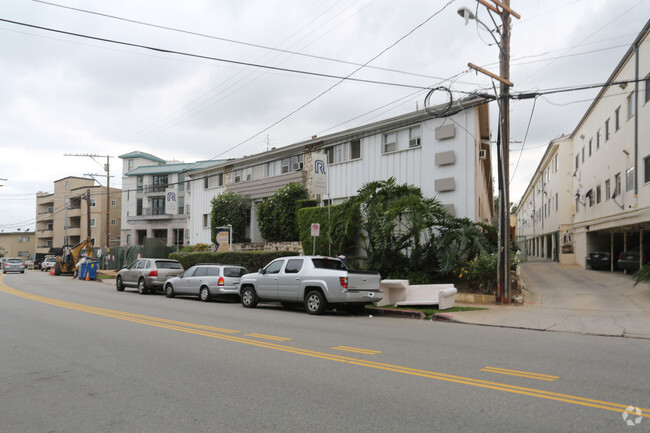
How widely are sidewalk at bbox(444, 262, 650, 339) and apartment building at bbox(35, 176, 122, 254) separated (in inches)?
2490

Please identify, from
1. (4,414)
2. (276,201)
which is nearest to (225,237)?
(276,201)

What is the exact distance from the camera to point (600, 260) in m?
28.3

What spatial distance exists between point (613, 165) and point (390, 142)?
40.5 ft

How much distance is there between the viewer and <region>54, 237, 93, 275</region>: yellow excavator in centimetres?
3766

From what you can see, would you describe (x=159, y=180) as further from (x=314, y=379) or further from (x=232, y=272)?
(x=314, y=379)

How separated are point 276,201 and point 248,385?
870 inches

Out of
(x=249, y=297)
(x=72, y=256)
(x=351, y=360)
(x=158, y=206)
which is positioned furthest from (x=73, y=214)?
(x=351, y=360)

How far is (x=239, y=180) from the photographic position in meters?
33.6

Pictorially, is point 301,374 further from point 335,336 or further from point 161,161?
point 161,161

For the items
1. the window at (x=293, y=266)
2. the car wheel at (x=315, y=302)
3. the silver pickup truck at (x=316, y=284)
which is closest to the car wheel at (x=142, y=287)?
the silver pickup truck at (x=316, y=284)

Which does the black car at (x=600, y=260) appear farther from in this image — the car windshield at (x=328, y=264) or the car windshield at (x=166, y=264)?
the car windshield at (x=166, y=264)

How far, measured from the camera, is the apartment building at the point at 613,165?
829 inches

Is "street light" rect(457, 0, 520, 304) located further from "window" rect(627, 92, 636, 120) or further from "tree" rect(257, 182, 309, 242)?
"tree" rect(257, 182, 309, 242)

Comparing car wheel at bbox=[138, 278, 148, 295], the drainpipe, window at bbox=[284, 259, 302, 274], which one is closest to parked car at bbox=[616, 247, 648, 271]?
the drainpipe
